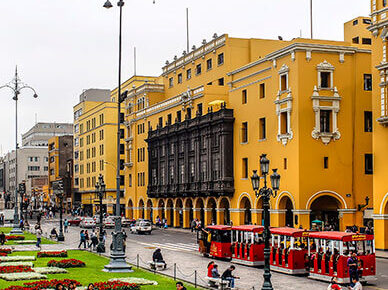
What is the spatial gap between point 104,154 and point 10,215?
19.4m

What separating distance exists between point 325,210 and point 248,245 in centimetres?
2192

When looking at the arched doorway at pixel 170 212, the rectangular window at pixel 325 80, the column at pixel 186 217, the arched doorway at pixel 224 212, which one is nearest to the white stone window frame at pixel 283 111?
the rectangular window at pixel 325 80

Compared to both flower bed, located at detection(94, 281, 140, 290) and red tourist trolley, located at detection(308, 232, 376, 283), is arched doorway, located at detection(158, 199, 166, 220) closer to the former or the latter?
red tourist trolley, located at detection(308, 232, 376, 283)

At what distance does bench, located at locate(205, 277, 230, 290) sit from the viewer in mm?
28969

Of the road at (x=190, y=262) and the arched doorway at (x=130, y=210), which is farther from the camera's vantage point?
the arched doorway at (x=130, y=210)

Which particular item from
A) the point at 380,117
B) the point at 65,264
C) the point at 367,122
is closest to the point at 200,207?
the point at 367,122

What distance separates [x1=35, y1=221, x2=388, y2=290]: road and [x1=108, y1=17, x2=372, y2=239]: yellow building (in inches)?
317

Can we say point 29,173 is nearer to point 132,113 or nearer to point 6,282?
point 132,113

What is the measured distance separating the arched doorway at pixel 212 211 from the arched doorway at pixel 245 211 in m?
5.28

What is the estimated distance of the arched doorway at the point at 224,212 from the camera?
68644 mm

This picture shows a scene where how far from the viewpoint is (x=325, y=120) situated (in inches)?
2228

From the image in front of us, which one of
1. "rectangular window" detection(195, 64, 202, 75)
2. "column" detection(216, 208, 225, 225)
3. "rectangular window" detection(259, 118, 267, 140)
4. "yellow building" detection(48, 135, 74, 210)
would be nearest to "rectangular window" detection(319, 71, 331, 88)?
"rectangular window" detection(259, 118, 267, 140)

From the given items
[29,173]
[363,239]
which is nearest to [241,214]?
[363,239]

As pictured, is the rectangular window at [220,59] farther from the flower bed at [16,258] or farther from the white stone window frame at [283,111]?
the flower bed at [16,258]
